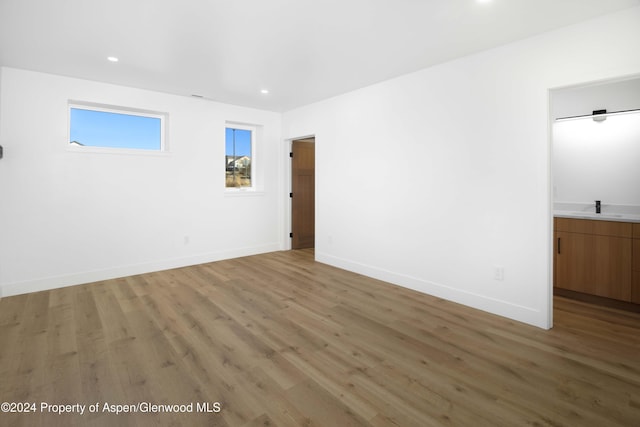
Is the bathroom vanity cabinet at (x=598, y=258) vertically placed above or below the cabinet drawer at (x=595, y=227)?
below

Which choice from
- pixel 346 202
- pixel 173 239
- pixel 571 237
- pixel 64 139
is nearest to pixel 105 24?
pixel 64 139

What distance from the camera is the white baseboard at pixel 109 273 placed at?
142 inches

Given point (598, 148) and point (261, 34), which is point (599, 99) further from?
point (261, 34)

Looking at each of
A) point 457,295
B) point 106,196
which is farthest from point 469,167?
point 106,196

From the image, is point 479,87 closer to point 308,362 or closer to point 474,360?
point 474,360

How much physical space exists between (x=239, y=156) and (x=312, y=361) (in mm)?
4262

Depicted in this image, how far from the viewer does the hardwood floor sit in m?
1.71

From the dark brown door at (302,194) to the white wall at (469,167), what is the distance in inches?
60.9

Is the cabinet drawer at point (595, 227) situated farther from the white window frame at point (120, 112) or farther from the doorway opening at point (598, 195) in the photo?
the white window frame at point (120, 112)

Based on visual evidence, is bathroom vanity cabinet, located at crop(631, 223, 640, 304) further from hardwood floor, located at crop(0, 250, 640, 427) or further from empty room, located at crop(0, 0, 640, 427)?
hardwood floor, located at crop(0, 250, 640, 427)

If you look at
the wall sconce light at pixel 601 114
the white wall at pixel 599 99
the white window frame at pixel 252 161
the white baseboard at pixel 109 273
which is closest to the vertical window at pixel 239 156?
the white window frame at pixel 252 161

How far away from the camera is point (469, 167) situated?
10.5 feet

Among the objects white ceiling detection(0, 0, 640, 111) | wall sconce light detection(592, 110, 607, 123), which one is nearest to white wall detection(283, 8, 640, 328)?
white ceiling detection(0, 0, 640, 111)

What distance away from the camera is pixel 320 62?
3385 millimetres
